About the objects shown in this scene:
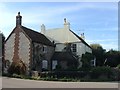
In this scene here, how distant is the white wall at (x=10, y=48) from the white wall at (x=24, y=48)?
5.63ft

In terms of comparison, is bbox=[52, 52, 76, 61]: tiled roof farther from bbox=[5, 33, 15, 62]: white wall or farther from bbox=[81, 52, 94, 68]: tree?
bbox=[5, 33, 15, 62]: white wall

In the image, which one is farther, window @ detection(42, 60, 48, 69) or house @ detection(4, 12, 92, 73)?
window @ detection(42, 60, 48, 69)

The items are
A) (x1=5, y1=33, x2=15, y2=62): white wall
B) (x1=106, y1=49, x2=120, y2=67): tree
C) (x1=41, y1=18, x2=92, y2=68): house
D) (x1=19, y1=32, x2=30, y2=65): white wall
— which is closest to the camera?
(x1=19, y1=32, x2=30, y2=65): white wall

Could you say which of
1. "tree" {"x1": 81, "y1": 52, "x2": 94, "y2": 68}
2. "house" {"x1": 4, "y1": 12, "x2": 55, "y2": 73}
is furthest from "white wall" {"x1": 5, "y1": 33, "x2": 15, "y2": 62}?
"tree" {"x1": 81, "y1": 52, "x2": 94, "y2": 68}

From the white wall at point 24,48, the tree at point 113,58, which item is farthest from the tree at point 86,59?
the white wall at point 24,48

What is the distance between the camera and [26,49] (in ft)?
145

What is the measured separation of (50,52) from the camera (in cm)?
4928

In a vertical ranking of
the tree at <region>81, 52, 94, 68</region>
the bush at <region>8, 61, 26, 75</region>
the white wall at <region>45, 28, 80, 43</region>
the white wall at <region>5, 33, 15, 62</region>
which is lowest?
the bush at <region>8, 61, 26, 75</region>

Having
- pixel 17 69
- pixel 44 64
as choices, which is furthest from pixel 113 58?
pixel 17 69

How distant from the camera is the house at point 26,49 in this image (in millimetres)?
43750

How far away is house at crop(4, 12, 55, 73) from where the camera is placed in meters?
43.8

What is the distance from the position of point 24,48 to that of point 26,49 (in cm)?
51

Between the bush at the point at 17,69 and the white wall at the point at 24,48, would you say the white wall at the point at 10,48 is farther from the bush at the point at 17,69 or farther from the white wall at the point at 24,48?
the bush at the point at 17,69

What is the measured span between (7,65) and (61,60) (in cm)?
901
